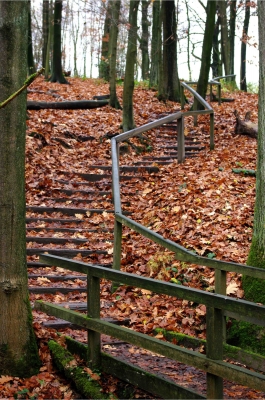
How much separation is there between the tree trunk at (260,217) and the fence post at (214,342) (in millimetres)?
A: 2587

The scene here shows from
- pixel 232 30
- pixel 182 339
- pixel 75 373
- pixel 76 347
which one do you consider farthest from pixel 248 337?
pixel 232 30

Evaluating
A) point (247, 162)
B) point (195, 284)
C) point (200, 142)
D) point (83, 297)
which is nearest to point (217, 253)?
point (195, 284)

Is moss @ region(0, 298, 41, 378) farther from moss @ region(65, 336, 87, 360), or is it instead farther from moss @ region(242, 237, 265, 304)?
moss @ region(242, 237, 265, 304)

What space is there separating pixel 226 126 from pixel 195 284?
956 centimetres

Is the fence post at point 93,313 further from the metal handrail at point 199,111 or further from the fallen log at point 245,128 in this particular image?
the fallen log at point 245,128

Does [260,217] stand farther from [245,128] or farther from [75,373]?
[245,128]

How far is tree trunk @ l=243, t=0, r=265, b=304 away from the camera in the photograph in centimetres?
637

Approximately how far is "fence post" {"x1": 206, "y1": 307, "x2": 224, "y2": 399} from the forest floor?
2.69 ft

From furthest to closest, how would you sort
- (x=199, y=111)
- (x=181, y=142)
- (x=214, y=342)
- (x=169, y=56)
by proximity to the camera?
(x=169, y=56)
(x=199, y=111)
(x=181, y=142)
(x=214, y=342)

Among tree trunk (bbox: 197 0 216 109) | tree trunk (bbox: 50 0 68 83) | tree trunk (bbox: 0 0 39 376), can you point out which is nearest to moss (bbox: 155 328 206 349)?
tree trunk (bbox: 0 0 39 376)

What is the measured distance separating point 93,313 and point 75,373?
21.5 inches

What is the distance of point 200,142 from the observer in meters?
14.3

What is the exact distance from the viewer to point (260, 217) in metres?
6.63

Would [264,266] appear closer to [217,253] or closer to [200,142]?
[217,253]
